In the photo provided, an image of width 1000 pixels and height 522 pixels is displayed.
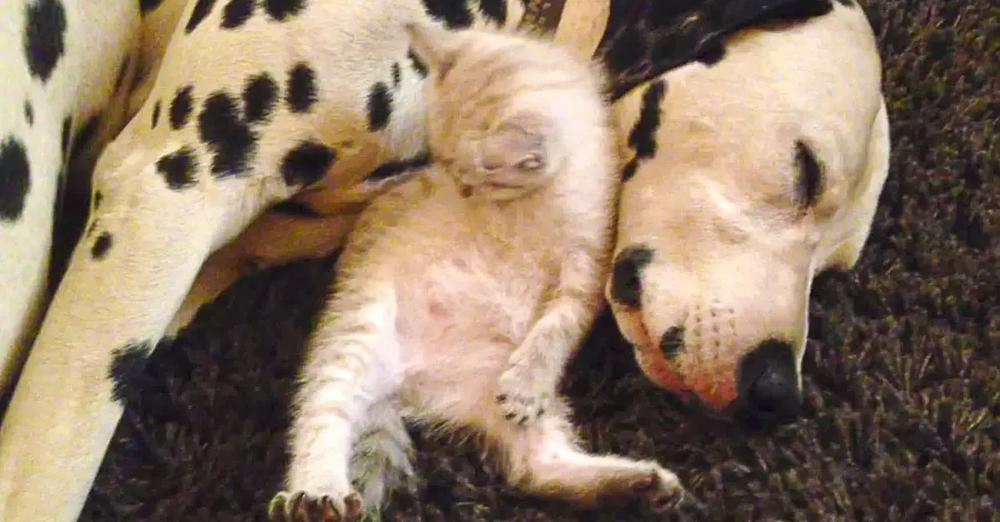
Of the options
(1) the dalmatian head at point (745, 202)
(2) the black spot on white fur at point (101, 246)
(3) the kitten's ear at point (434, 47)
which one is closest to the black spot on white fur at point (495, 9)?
(3) the kitten's ear at point (434, 47)

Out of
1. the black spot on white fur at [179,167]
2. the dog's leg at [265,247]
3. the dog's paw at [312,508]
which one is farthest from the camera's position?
the dog's leg at [265,247]

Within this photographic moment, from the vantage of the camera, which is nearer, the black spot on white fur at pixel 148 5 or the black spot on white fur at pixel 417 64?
the black spot on white fur at pixel 417 64

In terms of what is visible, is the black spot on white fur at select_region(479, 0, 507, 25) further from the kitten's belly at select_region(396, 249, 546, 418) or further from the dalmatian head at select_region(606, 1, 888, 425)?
the kitten's belly at select_region(396, 249, 546, 418)

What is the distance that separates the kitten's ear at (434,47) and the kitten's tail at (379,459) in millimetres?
496

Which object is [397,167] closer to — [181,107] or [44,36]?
[181,107]

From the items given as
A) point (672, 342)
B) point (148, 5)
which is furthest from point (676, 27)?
point (148, 5)

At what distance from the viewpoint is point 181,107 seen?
156 centimetres

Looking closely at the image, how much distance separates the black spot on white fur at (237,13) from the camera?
5.24 ft

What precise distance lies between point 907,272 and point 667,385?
480mm

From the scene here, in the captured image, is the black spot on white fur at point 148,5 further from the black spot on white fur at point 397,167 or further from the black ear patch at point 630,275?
the black ear patch at point 630,275

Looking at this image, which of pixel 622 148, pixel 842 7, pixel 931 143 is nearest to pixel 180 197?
pixel 622 148

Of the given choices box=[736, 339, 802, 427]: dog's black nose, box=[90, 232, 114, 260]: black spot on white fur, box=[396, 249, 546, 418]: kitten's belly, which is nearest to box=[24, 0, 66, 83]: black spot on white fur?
box=[90, 232, 114, 260]: black spot on white fur

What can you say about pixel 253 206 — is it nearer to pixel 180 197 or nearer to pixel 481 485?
pixel 180 197

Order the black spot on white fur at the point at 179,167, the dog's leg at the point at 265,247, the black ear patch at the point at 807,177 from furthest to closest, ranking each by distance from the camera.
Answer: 1. the dog's leg at the point at 265,247
2. the black ear patch at the point at 807,177
3. the black spot on white fur at the point at 179,167
